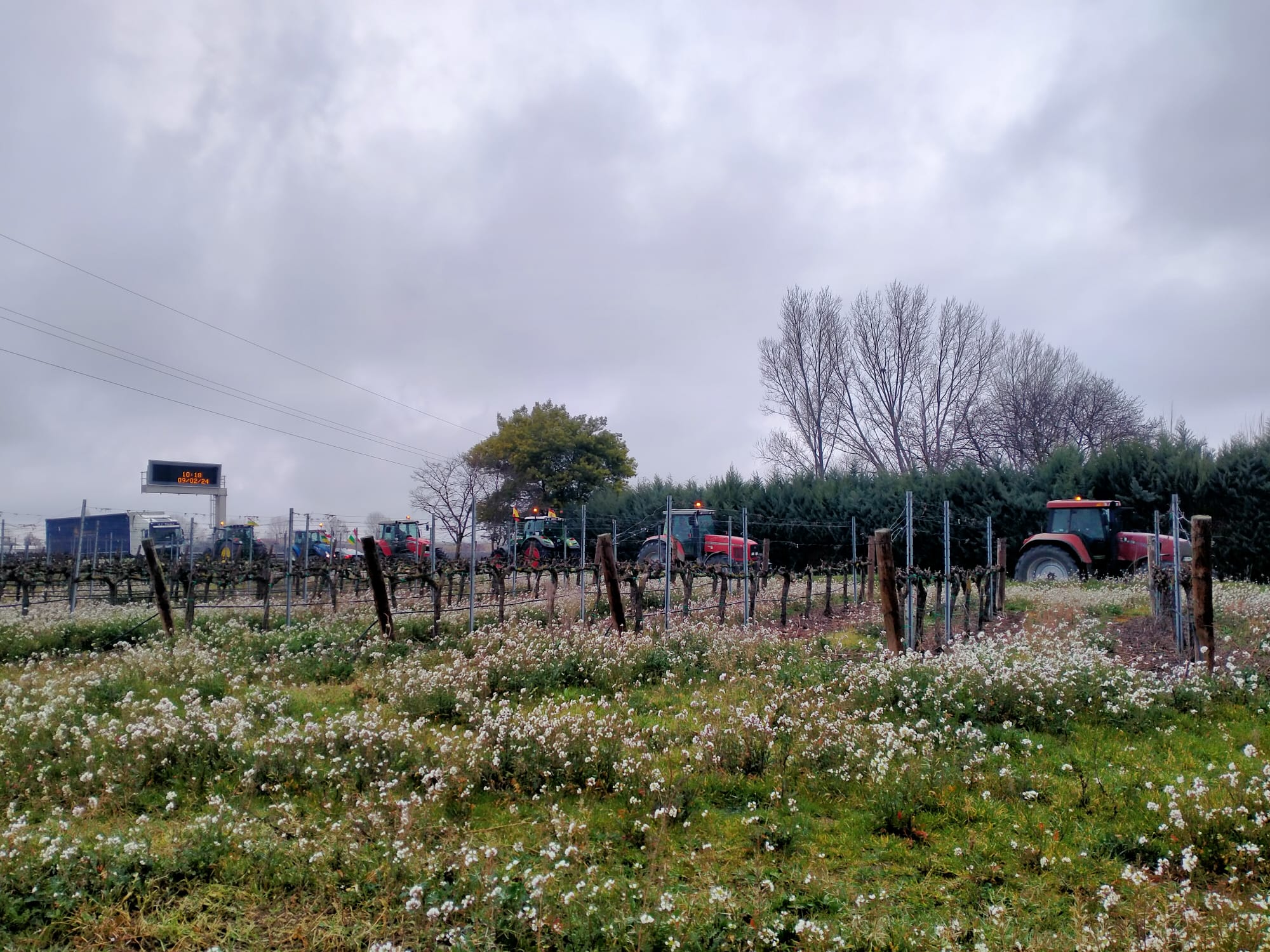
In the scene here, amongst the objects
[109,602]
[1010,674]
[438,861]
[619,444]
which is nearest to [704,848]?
[438,861]

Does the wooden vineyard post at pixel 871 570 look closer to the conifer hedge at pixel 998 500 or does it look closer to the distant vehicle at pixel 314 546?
the conifer hedge at pixel 998 500

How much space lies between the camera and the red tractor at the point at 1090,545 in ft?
68.1

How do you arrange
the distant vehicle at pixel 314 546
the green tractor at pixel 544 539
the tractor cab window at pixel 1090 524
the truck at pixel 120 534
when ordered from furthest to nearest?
the truck at pixel 120 534 < the distant vehicle at pixel 314 546 < the green tractor at pixel 544 539 < the tractor cab window at pixel 1090 524

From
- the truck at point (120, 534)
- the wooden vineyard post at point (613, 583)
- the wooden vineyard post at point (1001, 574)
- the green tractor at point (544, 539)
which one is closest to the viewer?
the wooden vineyard post at point (613, 583)

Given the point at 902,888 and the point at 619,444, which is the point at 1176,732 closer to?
the point at 902,888

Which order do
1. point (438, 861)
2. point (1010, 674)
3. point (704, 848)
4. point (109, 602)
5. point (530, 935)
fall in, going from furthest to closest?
point (109, 602) → point (1010, 674) → point (704, 848) → point (438, 861) → point (530, 935)

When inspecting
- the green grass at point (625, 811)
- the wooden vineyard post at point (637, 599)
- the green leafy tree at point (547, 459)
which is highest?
the green leafy tree at point (547, 459)

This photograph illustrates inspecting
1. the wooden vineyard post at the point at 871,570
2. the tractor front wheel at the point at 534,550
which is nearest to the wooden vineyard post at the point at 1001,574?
the wooden vineyard post at the point at 871,570

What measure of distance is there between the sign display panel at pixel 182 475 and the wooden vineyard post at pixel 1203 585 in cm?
5049

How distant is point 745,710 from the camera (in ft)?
25.0

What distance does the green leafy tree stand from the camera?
3994cm

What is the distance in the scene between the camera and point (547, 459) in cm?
4003

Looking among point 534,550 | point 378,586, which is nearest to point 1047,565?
point 534,550

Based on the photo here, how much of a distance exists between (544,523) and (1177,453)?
21.2 m
